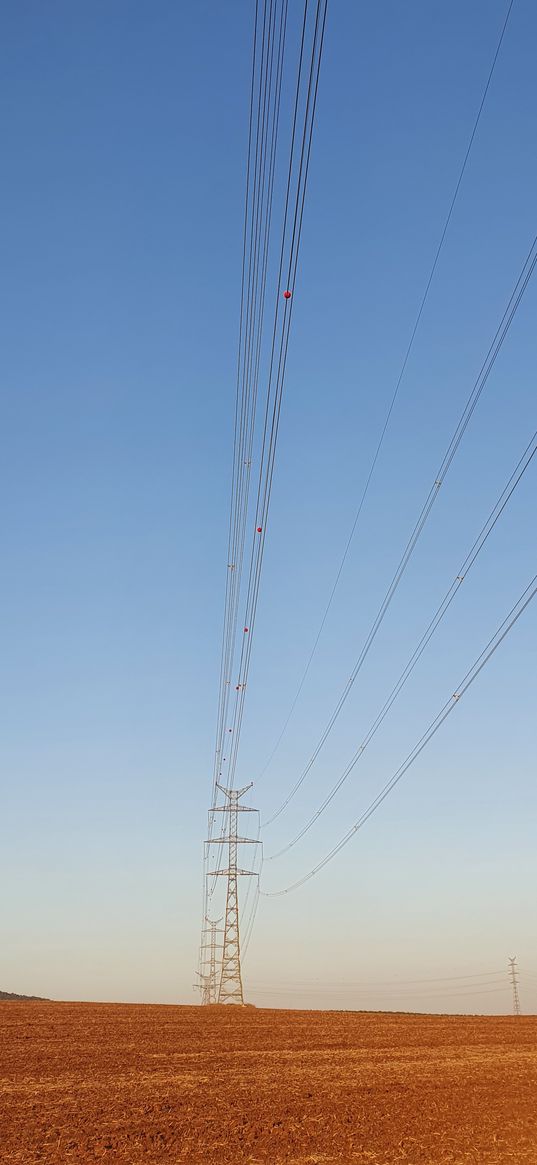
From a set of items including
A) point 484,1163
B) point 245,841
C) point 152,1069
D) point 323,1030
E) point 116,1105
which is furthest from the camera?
point 245,841

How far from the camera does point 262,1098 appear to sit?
20297 mm

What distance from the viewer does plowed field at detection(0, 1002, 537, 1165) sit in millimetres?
15320

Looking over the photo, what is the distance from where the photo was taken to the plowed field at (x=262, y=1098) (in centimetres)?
1532

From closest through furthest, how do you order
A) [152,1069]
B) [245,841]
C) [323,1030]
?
1. [152,1069]
2. [323,1030]
3. [245,841]

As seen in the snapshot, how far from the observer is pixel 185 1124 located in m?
17.2

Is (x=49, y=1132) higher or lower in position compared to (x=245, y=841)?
lower

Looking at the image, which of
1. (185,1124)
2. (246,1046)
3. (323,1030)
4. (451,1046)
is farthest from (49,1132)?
(323,1030)

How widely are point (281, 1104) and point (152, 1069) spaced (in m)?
6.79

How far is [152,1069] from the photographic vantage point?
24.9 metres

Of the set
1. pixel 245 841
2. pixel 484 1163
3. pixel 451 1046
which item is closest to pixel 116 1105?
pixel 484 1163

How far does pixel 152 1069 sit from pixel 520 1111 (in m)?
10.7

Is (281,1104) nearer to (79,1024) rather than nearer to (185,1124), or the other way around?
(185,1124)

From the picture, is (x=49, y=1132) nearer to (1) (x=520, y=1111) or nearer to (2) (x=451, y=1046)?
(1) (x=520, y=1111)

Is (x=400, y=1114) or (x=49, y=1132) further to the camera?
(x=400, y=1114)
